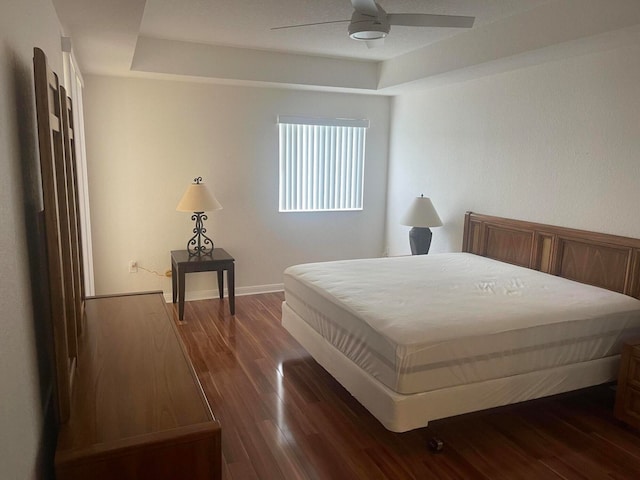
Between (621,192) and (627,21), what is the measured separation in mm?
1105

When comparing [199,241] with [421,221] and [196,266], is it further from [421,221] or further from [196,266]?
[421,221]

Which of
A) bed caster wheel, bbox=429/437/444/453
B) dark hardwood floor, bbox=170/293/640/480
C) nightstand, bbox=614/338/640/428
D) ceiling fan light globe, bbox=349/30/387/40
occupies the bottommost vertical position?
dark hardwood floor, bbox=170/293/640/480

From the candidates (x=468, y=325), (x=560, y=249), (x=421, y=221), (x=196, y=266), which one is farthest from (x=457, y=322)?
(x=196, y=266)

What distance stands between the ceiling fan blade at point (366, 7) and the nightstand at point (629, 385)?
239 centimetres

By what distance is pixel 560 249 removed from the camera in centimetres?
369

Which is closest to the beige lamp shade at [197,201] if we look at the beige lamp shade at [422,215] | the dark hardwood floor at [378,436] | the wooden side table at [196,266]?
the wooden side table at [196,266]

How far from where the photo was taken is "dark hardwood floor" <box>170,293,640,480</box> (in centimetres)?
237

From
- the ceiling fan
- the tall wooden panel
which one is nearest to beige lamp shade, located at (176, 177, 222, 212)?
the ceiling fan

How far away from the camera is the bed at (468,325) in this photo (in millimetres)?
2410

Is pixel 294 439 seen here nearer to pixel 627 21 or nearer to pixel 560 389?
pixel 560 389

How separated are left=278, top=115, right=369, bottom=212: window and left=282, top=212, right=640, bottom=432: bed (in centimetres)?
188

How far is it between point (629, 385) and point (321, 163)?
3.80m

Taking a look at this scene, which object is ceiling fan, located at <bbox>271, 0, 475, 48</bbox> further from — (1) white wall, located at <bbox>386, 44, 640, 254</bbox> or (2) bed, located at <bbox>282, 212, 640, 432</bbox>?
(2) bed, located at <bbox>282, 212, 640, 432</bbox>

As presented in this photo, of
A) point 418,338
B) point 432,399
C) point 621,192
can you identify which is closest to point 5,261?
point 418,338
